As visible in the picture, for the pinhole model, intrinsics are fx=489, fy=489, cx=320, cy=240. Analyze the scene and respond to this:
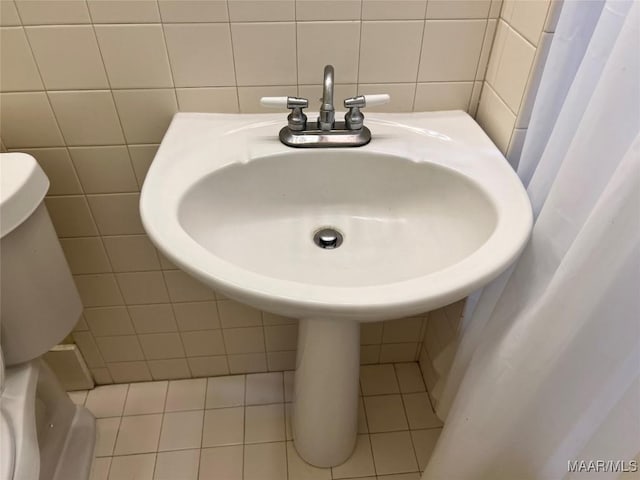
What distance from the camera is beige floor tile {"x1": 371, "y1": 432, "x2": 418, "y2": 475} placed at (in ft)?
4.08

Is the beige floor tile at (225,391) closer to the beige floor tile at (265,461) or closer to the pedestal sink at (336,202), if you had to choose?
the beige floor tile at (265,461)

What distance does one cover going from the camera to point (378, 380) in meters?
1.46

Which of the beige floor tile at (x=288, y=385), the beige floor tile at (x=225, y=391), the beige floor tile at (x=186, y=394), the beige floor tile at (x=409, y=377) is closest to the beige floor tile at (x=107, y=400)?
the beige floor tile at (x=186, y=394)

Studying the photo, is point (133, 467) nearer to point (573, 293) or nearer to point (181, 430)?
point (181, 430)

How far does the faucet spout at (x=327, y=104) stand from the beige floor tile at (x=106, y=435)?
1017 millimetres

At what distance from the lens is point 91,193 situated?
1036mm

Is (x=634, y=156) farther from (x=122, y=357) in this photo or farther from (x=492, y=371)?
(x=122, y=357)

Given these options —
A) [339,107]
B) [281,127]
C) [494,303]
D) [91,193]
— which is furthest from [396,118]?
[91,193]

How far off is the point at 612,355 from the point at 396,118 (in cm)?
55

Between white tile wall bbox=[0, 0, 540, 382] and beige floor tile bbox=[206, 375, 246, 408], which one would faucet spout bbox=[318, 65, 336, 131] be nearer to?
white tile wall bbox=[0, 0, 540, 382]

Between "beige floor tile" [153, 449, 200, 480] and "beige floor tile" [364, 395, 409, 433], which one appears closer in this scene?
"beige floor tile" [153, 449, 200, 480]

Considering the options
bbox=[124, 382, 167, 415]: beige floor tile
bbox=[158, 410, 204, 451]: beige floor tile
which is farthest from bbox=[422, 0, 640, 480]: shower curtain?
bbox=[124, 382, 167, 415]: beige floor tile

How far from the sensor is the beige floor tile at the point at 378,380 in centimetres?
143

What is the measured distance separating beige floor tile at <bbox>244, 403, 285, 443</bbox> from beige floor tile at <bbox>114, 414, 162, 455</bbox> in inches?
9.5
